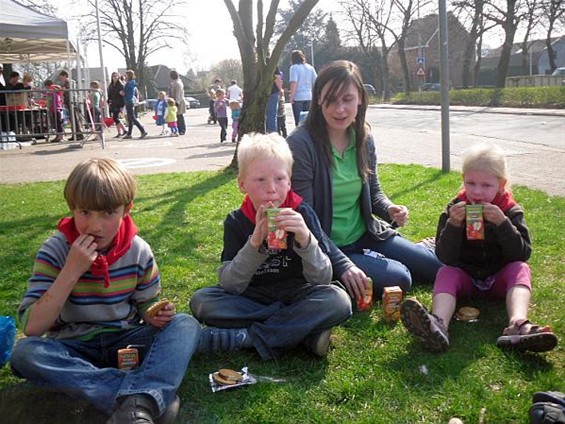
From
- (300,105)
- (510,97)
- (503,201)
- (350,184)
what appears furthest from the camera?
(510,97)

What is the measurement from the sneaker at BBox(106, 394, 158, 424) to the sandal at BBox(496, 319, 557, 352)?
161 cm

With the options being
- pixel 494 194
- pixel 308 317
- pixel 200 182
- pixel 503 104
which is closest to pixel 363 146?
pixel 494 194

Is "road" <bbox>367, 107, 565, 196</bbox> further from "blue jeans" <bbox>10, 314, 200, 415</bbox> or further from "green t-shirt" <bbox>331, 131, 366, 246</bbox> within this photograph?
"blue jeans" <bbox>10, 314, 200, 415</bbox>

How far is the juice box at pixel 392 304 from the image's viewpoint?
11.1 feet

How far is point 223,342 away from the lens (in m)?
3.01

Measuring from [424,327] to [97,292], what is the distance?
1.52m

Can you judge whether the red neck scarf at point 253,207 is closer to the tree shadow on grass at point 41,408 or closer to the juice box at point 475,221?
the juice box at point 475,221

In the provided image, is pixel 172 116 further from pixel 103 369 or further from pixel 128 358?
pixel 103 369

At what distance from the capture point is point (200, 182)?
854cm

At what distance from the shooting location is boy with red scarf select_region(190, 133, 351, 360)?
115 inches

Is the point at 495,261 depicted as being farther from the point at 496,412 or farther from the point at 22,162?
the point at 22,162

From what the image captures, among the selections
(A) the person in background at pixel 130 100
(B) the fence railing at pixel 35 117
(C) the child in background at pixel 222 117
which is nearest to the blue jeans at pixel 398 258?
(B) the fence railing at pixel 35 117

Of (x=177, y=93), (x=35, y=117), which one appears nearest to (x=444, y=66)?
(x=35, y=117)

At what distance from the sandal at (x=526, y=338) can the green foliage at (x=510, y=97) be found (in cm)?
2427
